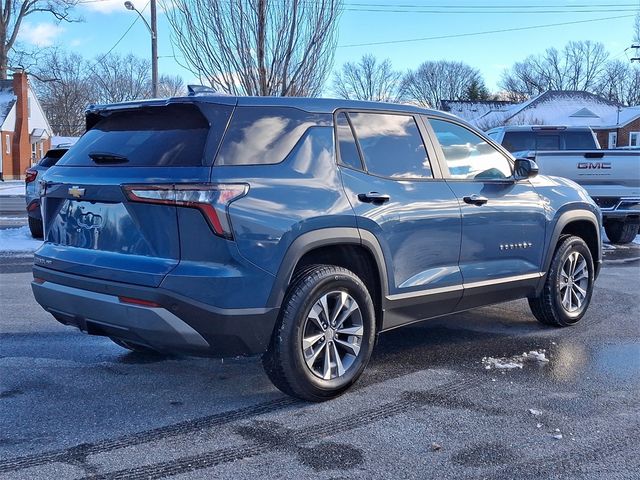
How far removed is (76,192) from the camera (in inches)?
162

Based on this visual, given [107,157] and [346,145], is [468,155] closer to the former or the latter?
[346,145]

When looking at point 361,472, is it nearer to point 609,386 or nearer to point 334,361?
point 334,361

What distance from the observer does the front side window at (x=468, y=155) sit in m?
5.18

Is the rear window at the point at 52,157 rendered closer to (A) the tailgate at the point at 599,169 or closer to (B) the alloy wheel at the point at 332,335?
(A) the tailgate at the point at 599,169

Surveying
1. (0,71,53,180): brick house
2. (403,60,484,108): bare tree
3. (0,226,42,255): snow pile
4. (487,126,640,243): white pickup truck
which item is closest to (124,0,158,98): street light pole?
(0,226,42,255): snow pile

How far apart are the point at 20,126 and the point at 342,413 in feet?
148

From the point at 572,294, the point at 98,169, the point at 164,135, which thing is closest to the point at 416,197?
the point at 164,135

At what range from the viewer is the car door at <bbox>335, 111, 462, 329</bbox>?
444 centimetres

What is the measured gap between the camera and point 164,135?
405 centimetres

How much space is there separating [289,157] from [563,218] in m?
2.94

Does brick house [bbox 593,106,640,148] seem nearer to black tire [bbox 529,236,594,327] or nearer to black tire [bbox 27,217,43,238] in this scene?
black tire [bbox 27,217,43,238]

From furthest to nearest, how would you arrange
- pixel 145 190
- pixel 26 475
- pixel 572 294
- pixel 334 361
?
pixel 572 294 → pixel 334 361 → pixel 145 190 → pixel 26 475

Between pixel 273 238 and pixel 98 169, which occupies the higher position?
pixel 98 169

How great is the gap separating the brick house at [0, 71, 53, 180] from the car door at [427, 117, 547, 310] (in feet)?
137
